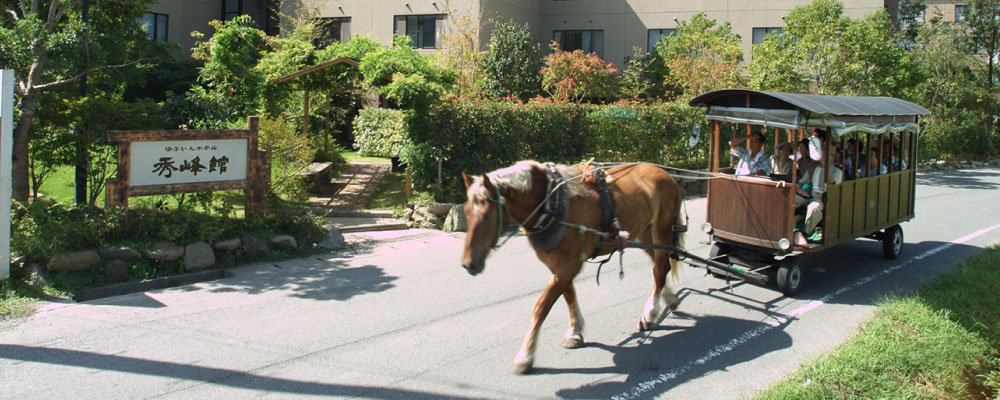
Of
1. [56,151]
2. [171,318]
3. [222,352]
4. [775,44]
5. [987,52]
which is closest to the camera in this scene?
[222,352]

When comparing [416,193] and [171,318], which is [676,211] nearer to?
[171,318]

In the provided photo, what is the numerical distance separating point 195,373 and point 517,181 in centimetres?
324

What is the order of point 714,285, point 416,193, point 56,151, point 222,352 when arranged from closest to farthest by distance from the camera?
point 222,352
point 714,285
point 56,151
point 416,193

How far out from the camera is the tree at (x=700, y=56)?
2360 centimetres

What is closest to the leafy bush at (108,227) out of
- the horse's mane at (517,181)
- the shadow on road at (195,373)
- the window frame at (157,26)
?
the shadow on road at (195,373)

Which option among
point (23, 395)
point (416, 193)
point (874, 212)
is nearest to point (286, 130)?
point (416, 193)

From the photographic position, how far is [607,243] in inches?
259

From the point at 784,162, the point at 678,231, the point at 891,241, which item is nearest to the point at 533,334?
the point at 678,231

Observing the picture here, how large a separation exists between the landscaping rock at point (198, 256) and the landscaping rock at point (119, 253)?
1.96 ft

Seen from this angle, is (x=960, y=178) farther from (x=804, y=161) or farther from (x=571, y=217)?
(x=571, y=217)

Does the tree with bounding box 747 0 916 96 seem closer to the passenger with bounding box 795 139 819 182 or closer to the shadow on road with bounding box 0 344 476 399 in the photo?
the passenger with bounding box 795 139 819 182

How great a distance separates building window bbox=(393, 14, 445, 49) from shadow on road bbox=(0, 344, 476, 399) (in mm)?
25043

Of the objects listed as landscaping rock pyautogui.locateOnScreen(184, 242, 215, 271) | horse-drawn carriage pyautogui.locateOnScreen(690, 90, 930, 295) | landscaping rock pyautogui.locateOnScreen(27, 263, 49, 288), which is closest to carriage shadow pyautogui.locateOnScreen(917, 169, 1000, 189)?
horse-drawn carriage pyautogui.locateOnScreen(690, 90, 930, 295)

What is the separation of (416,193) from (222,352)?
25.9ft
